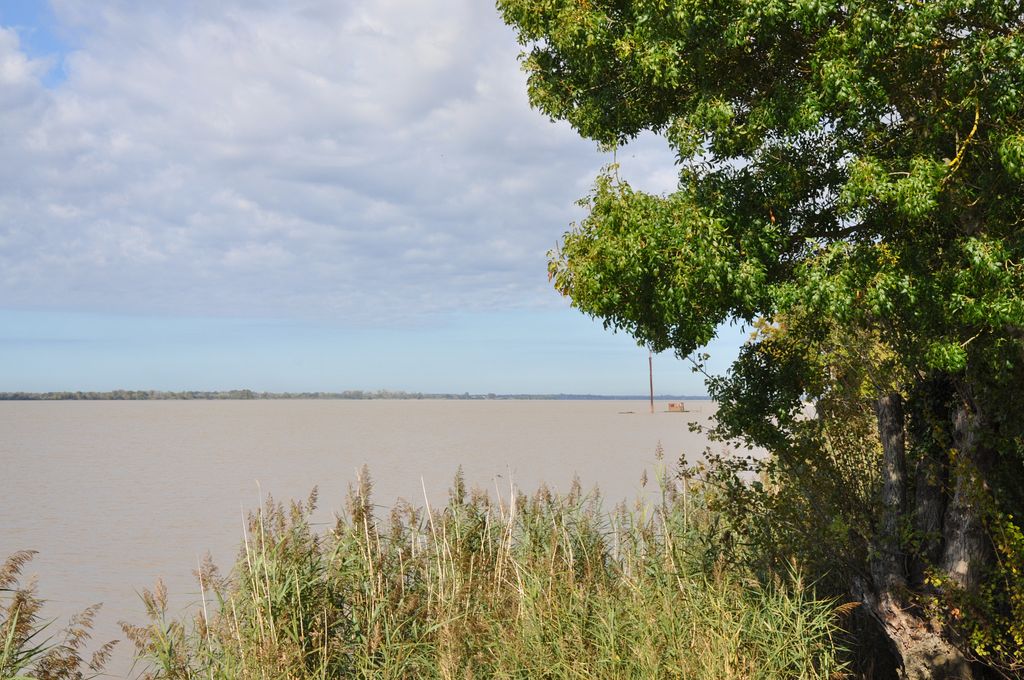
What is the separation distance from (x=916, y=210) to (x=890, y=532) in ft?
14.1

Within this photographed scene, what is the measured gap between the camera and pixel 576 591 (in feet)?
26.4

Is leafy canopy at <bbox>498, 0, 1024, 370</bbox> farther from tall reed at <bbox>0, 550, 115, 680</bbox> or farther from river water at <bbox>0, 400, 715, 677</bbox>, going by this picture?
tall reed at <bbox>0, 550, 115, 680</bbox>

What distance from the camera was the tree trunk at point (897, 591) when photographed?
8.61m

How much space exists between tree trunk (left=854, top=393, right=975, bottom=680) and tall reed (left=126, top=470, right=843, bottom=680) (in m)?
0.78

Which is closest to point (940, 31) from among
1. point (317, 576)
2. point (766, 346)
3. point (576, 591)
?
point (766, 346)

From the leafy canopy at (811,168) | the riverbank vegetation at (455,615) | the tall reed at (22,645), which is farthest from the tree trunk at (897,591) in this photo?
the tall reed at (22,645)

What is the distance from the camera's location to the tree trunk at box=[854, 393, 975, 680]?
8.61 m

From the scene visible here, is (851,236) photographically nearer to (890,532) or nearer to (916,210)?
(916,210)

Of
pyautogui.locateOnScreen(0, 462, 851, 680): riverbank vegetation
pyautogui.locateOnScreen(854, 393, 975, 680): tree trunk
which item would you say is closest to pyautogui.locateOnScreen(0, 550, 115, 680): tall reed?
pyautogui.locateOnScreen(0, 462, 851, 680): riverbank vegetation

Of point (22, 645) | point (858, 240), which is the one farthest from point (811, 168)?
point (22, 645)

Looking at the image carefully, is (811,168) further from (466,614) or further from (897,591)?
(466,614)

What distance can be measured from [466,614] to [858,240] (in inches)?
197

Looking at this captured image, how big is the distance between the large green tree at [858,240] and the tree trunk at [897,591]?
0.02m

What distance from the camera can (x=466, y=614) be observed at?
316 inches
